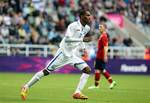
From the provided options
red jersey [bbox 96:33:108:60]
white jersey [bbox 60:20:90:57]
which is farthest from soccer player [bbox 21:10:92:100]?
red jersey [bbox 96:33:108:60]

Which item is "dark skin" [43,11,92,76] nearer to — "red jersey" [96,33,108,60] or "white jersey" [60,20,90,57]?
"white jersey" [60,20,90,57]

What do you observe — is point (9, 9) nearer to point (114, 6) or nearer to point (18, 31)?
point (18, 31)

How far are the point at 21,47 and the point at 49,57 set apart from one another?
1695 millimetres

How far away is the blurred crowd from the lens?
1363 inches

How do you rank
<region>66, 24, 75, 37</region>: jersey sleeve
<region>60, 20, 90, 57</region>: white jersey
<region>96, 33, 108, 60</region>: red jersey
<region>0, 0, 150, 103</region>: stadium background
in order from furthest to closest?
<region>0, 0, 150, 103</region>: stadium background, <region>96, 33, 108, 60</region>: red jersey, <region>60, 20, 90, 57</region>: white jersey, <region>66, 24, 75, 37</region>: jersey sleeve

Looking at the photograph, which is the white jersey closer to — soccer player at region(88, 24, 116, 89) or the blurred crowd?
soccer player at region(88, 24, 116, 89)

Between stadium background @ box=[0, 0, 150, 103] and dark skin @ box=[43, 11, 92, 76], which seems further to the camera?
stadium background @ box=[0, 0, 150, 103]

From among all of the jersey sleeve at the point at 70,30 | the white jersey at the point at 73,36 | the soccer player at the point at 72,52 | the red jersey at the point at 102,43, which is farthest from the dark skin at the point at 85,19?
the red jersey at the point at 102,43

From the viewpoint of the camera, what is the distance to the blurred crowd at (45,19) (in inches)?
1363

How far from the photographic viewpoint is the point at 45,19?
119 ft

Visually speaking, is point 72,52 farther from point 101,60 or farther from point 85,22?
point 101,60

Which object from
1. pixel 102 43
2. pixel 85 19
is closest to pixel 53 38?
pixel 102 43

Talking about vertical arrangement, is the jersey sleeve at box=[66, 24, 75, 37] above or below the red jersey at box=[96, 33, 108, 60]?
above

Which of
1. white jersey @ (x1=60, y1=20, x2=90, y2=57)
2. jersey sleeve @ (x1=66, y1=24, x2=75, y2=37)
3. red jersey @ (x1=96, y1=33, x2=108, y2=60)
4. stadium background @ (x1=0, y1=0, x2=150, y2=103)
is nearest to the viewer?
jersey sleeve @ (x1=66, y1=24, x2=75, y2=37)
